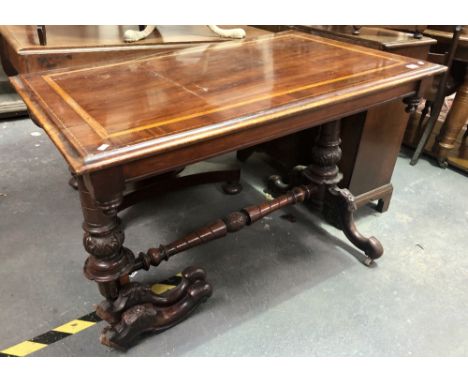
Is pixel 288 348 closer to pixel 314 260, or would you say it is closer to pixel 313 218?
pixel 314 260

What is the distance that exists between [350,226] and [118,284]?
3.21 feet

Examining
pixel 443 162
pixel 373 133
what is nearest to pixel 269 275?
pixel 373 133

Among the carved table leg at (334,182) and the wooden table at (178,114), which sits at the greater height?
the wooden table at (178,114)

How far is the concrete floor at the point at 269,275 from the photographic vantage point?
1316mm

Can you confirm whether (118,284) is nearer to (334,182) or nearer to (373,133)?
(334,182)

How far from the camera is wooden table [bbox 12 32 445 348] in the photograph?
2.74 feet

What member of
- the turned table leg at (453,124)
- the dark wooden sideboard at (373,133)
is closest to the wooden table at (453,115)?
the turned table leg at (453,124)

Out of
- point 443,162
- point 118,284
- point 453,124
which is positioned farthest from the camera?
point 443,162

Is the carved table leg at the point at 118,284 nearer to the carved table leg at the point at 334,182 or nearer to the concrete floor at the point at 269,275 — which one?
the concrete floor at the point at 269,275

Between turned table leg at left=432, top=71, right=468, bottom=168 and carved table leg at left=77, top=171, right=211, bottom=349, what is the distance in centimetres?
177

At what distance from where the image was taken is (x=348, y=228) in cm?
167

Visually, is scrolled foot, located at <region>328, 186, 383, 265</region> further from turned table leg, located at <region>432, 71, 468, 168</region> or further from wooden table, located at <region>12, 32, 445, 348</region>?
turned table leg, located at <region>432, 71, 468, 168</region>

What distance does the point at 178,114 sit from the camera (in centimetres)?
93

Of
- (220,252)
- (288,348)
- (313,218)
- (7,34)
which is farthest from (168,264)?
(7,34)
